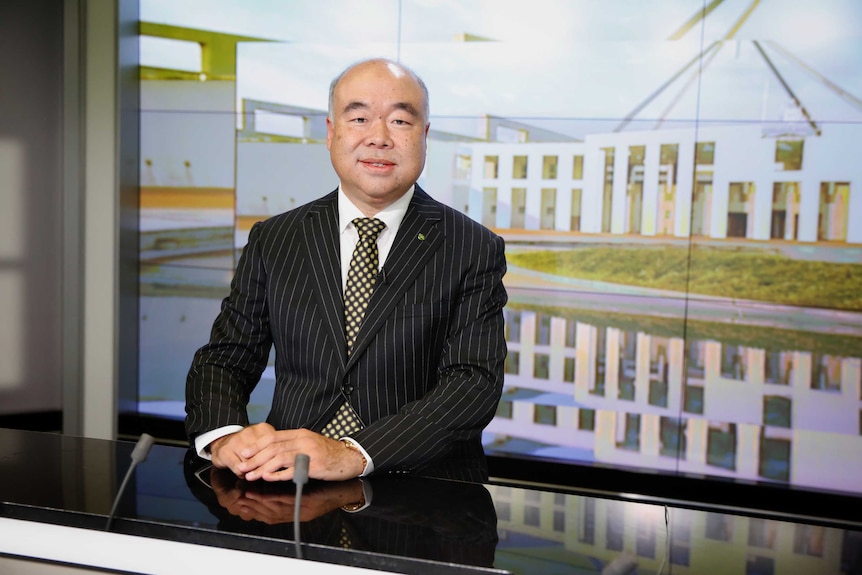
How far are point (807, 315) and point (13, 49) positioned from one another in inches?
154

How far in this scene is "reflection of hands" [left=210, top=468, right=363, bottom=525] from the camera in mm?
1247

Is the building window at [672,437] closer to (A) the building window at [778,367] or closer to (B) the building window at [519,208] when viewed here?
(A) the building window at [778,367]

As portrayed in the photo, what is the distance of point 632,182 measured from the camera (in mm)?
3822

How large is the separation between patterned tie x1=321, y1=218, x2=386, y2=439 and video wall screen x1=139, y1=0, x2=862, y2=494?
2.07 metres

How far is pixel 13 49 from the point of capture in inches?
166

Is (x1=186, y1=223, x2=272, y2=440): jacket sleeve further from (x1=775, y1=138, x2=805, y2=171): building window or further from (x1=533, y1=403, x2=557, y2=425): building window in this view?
(x1=775, y1=138, x2=805, y2=171): building window

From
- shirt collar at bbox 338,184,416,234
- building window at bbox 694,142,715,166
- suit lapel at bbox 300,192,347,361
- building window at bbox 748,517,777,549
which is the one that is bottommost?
building window at bbox 748,517,777,549

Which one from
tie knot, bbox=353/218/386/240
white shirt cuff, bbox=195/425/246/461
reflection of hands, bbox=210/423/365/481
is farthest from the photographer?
tie knot, bbox=353/218/386/240

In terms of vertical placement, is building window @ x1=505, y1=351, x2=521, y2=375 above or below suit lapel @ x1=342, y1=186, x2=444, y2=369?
below

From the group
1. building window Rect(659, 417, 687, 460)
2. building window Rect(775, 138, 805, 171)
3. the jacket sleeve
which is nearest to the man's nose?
the jacket sleeve

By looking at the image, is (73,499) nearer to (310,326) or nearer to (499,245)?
(310,326)

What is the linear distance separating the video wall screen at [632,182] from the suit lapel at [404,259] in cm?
196

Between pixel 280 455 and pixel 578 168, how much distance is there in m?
2.74

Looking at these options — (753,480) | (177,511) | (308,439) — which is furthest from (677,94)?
(177,511)
